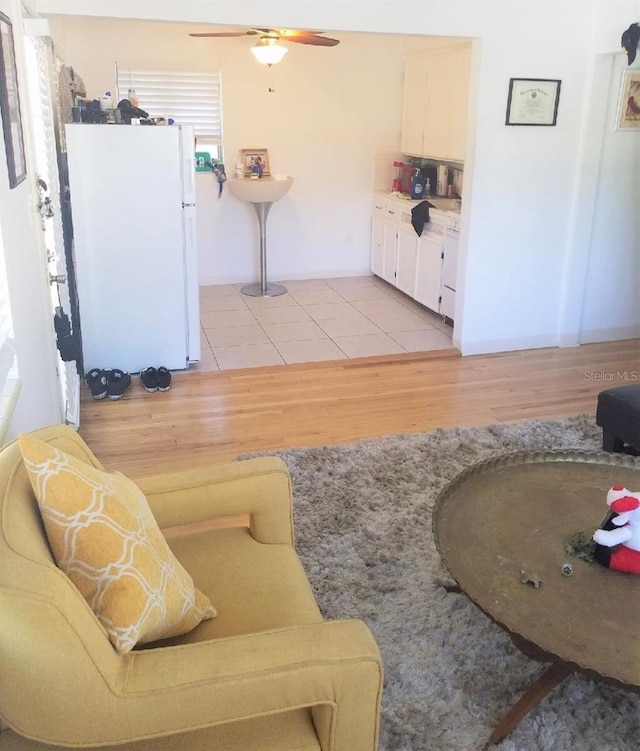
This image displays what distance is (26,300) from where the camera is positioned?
2.50 metres

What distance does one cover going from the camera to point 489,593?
173cm

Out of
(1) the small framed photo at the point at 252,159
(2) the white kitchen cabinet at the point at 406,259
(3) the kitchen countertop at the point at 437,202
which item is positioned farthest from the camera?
(1) the small framed photo at the point at 252,159

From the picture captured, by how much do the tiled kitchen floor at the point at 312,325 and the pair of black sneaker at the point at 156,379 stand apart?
0.36 metres

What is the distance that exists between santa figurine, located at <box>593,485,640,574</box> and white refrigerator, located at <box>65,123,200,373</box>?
10.2 feet

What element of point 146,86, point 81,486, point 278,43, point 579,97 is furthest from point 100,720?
point 146,86

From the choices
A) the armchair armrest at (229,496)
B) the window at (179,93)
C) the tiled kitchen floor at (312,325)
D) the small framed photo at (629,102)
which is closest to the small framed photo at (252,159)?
the window at (179,93)

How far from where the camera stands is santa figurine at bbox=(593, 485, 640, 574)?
1.75m

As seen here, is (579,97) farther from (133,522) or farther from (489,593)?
(133,522)

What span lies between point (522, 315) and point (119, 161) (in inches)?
111

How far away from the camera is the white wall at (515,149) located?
13.0 ft

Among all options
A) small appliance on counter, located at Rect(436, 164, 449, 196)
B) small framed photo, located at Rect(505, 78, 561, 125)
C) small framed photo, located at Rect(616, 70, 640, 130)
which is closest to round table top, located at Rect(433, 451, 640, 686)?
small framed photo, located at Rect(505, 78, 561, 125)

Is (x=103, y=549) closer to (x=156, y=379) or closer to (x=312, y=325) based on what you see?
(x=156, y=379)

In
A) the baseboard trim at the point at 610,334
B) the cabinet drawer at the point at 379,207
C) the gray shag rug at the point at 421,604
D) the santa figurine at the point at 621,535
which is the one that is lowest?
the gray shag rug at the point at 421,604

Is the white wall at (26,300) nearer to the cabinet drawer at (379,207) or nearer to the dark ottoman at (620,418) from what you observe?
the dark ottoman at (620,418)
